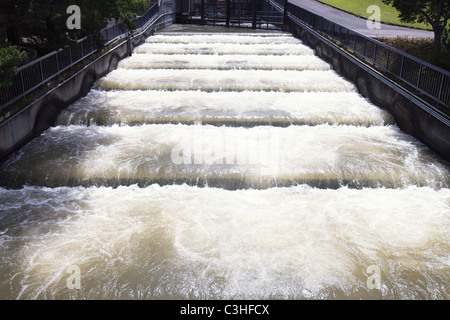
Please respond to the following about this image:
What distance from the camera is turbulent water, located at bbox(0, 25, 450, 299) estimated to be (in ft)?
22.2

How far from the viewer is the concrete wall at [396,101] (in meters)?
11.0

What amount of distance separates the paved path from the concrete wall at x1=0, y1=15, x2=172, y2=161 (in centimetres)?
1623

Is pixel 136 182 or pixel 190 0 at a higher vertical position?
pixel 190 0

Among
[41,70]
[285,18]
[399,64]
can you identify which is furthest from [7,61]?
[285,18]

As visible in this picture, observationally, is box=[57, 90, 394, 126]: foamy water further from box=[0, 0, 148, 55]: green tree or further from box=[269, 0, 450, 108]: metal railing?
box=[0, 0, 148, 55]: green tree

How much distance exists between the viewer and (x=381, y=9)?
4100cm

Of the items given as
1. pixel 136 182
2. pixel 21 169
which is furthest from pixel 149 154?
pixel 21 169

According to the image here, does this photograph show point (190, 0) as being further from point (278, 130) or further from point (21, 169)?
point (21, 169)

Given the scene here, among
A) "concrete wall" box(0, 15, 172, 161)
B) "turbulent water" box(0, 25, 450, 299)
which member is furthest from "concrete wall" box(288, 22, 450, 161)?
"concrete wall" box(0, 15, 172, 161)

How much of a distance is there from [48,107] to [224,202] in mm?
6665

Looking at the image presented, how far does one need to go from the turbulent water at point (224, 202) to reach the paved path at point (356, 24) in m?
14.6

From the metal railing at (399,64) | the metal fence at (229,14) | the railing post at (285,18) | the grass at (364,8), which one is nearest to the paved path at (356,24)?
the grass at (364,8)

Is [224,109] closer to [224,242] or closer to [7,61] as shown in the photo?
[224,242]

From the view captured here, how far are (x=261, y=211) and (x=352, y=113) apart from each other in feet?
21.1
